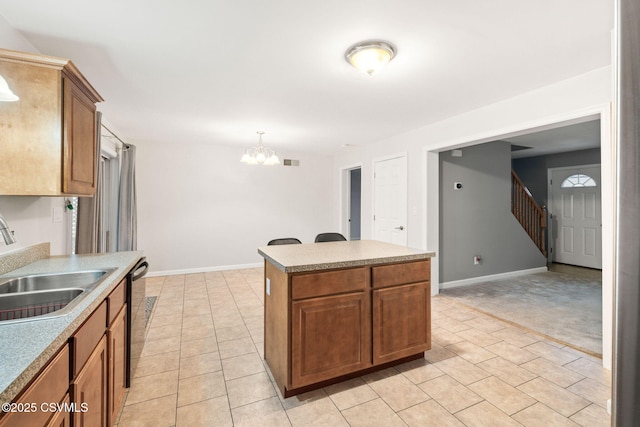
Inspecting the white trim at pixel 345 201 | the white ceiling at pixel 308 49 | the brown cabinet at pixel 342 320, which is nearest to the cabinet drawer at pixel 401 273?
the brown cabinet at pixel 342 320

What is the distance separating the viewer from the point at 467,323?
3.18 metres

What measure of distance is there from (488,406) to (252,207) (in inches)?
188

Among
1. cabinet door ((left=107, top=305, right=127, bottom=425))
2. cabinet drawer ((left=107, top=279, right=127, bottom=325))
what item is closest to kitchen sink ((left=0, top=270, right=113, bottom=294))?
cabinet drawer ((left=107, top=279, right=127, bottom=325))

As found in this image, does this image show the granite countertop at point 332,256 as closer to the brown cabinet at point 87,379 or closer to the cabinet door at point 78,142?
the brown cabinet at point 87,379

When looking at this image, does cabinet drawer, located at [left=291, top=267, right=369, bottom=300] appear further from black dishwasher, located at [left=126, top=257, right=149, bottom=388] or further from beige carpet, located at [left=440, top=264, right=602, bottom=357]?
beige carpet, located at [left=440, top=264, right=602, bottom=357]

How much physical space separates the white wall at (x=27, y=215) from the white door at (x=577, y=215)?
8.13 metres

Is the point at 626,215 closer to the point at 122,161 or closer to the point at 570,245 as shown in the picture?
the point at 122,161

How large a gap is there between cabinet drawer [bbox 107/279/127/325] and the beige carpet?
357 cm

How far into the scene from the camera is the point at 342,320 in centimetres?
207

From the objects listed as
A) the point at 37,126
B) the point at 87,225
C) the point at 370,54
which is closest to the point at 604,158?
the point at 370,54

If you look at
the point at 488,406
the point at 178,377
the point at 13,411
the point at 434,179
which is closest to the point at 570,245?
the point at 434,179

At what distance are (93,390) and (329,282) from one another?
1.30 metres

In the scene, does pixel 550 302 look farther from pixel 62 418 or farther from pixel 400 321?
pixel 62 418

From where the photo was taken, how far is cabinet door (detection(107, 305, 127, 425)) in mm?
1572
